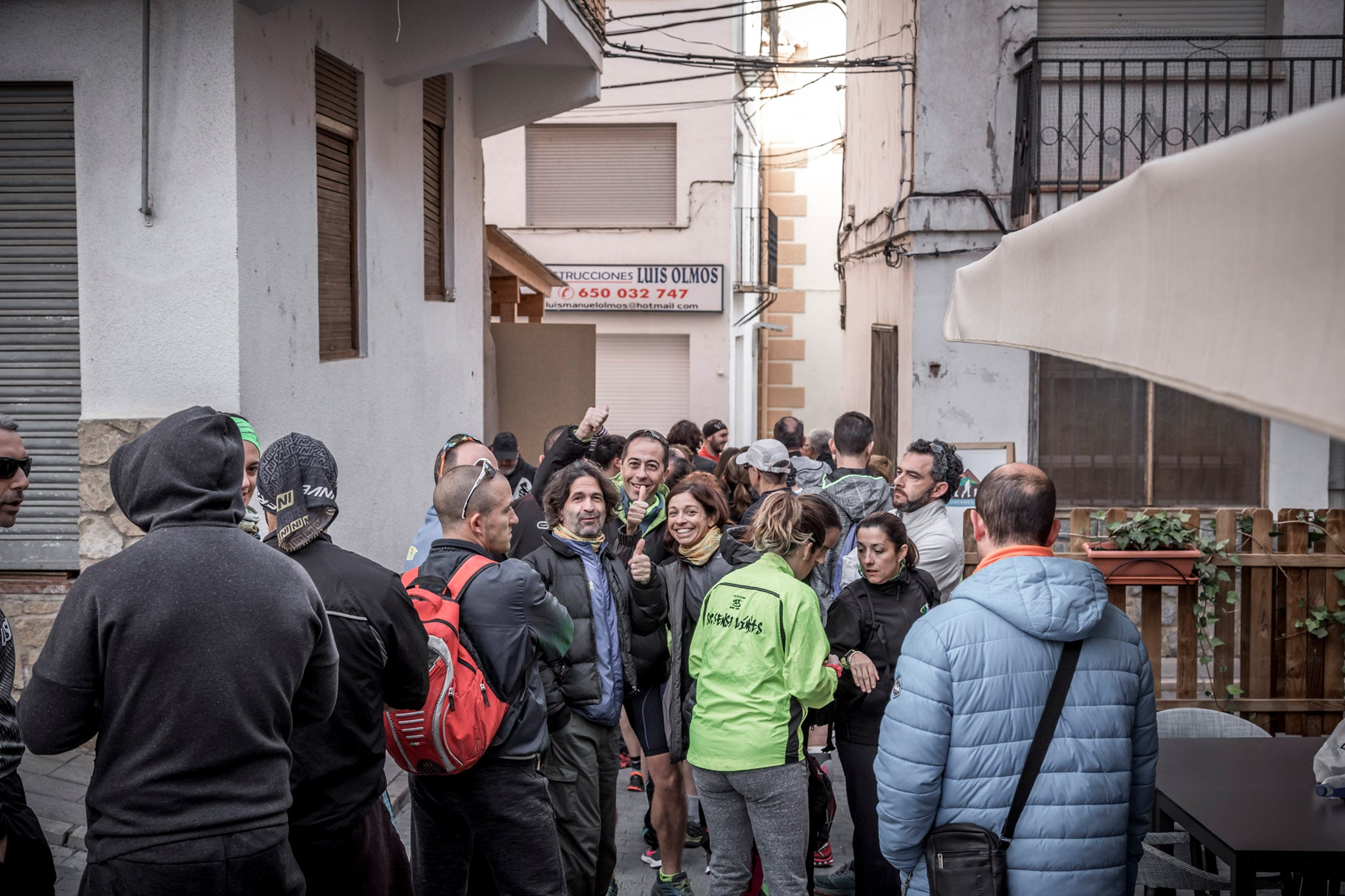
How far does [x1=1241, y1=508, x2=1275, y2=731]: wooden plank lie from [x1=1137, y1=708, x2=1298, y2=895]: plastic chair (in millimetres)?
1642

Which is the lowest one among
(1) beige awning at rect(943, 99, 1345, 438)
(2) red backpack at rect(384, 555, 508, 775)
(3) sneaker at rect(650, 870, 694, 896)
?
(3) sneaker at rect(650, 870, 694, 896)

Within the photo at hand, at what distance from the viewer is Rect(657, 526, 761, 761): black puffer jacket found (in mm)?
4793

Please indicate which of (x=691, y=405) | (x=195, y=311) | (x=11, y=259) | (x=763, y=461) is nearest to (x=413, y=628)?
(x=195, y=311)

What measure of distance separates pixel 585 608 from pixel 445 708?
3.60 feet

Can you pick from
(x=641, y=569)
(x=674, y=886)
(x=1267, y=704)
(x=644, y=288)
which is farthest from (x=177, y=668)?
(x=644, y=288)

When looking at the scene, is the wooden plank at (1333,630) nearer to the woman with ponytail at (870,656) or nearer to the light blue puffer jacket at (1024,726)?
the woman with ponytail at (870,656)

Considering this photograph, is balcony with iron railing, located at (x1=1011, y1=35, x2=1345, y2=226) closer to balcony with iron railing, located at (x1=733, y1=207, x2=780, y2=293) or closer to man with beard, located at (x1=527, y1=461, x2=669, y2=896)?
man with beard, located at (x1=527, y1=461, x2=669, y2=896)

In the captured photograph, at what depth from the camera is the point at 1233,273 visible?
158 cm

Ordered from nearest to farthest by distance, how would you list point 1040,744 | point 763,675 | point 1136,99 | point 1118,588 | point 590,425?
point 1040,744, point 763,675, point 590,425, point 1118,588, point 1136,99

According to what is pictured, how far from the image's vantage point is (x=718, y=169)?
19641 mm

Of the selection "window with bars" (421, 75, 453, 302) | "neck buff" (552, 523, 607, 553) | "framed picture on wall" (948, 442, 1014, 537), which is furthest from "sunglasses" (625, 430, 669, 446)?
"window with bars" (421, 75, 453, 302)

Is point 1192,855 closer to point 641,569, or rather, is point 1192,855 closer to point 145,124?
point 641,569


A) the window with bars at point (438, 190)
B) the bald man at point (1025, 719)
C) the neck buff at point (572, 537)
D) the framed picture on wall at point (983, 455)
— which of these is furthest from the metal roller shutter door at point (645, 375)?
the bald man at point (1025, 719)

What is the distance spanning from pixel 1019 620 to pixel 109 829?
2184 millimetres
